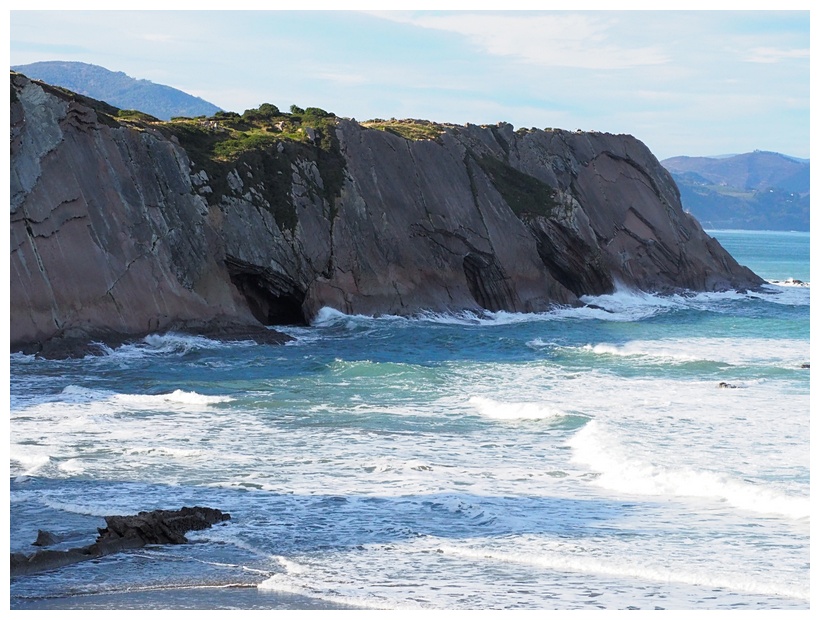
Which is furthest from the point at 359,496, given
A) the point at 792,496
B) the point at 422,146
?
the point at 422,146

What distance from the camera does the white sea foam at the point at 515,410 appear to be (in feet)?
69.8

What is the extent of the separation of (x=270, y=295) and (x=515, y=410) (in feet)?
56.4

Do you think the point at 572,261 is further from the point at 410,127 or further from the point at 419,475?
the point at 419,475

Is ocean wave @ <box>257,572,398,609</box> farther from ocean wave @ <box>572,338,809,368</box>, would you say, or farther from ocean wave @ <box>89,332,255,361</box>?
ocean wave @ <box>572,338,809,368</box>

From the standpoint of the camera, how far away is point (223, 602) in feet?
32.6

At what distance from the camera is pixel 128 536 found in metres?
12.0

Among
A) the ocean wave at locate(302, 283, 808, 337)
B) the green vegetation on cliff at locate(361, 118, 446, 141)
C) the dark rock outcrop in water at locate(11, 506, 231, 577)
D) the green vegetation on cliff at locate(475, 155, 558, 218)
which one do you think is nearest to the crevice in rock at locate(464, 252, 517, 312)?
the ocean wave at locate(302, 283, 808, 337)

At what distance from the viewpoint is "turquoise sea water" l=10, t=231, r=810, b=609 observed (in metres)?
10.8

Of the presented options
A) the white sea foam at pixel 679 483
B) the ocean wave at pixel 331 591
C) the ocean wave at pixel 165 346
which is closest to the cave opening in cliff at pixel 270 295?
the ocean wave at pixel 165 346

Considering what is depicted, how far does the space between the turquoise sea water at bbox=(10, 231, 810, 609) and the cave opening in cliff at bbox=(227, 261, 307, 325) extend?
5.48 meters

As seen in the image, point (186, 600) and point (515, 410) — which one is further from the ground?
point (186, 600)

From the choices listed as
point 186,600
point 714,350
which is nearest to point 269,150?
point 714,350

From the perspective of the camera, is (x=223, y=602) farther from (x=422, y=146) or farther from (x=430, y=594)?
(x=422, y=146)

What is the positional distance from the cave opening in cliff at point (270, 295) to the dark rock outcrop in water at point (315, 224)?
0.23 feet
